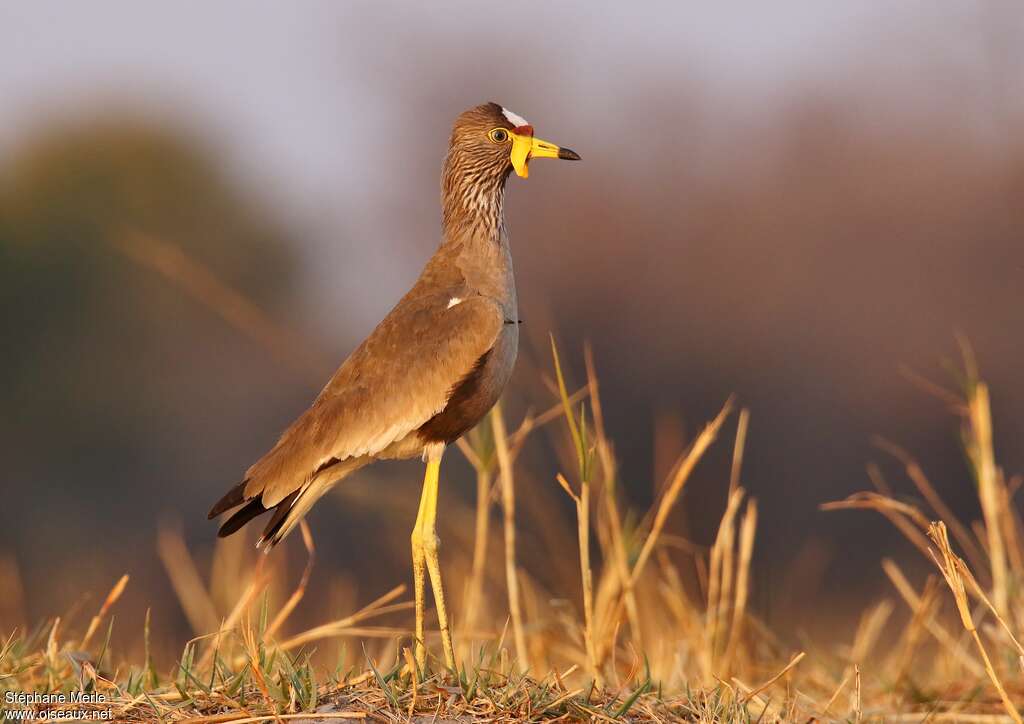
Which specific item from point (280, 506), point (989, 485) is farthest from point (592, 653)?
point (989, 485)

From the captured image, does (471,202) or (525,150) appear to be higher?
(525,150)

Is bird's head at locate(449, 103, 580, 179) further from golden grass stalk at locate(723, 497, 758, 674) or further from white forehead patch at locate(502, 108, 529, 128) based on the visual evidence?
golden grass stalk at locate(723, 497, 758, 674)

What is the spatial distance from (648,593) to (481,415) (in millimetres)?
1759

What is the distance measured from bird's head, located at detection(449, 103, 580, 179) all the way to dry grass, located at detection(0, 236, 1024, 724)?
861 millimetres

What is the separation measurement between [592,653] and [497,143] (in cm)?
211

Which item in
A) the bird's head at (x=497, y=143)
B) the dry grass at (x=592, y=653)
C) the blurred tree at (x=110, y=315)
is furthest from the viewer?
the blurred tree at (x=110, y=315)

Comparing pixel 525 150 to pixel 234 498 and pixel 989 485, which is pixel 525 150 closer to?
pixel 234 498

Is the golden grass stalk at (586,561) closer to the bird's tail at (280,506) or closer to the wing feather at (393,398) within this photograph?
the wing feather at (393,398)

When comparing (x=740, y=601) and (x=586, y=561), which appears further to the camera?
(x=740, y=601)

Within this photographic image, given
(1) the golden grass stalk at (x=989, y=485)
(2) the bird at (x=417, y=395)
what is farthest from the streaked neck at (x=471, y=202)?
(1) the golden grass stalk at (x=989, y=485)

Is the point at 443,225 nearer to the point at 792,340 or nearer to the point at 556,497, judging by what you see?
the point at 556,497

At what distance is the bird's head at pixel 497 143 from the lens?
601 centimetres

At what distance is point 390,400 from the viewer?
220 inches

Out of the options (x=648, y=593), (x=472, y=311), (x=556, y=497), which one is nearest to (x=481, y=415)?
(x=472, y=311)
